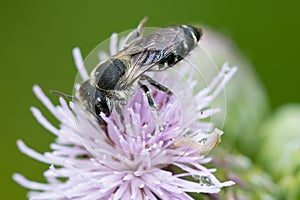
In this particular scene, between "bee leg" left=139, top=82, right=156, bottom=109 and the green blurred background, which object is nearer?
"bee leg" left=139, top=82, right=156, bottom=109

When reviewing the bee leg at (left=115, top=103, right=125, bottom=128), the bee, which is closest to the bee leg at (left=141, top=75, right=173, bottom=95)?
the bee

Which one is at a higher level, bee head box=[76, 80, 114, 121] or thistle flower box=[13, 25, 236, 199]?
bee head box=[76, 80, 114, 121]

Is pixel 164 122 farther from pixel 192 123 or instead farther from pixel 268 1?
pixel 268 1

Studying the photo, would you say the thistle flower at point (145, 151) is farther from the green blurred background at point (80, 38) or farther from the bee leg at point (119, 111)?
the green blurred background at point (80, 38)

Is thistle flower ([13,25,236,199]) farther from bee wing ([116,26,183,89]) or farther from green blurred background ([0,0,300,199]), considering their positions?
green blurred background ([0,0,300,199])

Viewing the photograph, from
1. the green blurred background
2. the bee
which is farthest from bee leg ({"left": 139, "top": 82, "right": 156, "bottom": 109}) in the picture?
the green blurred background

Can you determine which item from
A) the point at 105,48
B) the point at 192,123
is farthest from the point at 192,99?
the point at 105,48
